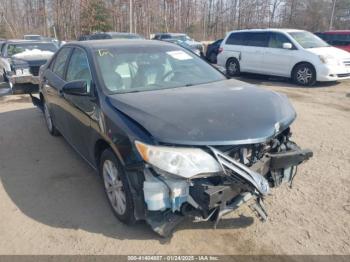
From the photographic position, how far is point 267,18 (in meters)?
45.9

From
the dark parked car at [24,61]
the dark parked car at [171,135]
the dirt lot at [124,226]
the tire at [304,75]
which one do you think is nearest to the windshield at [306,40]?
the tire at [304,75]

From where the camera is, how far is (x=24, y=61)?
8727mm

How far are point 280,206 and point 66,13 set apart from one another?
37818 millimetres

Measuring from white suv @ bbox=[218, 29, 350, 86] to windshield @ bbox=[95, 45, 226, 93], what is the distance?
6.92 meters

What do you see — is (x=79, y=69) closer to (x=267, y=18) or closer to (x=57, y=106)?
(x=57, y=106)

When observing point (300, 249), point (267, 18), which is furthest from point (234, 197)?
point (267, 18)

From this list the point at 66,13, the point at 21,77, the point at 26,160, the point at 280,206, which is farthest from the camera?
the point at 66,13

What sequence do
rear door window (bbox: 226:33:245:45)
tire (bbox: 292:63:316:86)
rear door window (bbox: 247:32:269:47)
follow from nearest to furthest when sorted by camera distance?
tire (bbox: 292:63:316:86) → rear door window (bbox: 247:32:269:47) → rear door window (bbox: 226:33:245:45)

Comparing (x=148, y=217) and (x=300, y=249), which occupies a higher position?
(x=148, y=217)

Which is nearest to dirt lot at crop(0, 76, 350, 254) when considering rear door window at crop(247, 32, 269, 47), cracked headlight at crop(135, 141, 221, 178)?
cracked headlight at crop(135, 141, 221, 178)

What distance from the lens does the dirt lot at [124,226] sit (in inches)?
110

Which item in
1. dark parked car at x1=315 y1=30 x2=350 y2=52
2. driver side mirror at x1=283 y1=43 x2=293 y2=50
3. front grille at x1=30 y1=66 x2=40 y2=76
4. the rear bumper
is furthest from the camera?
dark parked car at x1=315 y1=30 x2=350 y2=52

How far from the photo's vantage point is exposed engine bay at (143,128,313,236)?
2.46 meters

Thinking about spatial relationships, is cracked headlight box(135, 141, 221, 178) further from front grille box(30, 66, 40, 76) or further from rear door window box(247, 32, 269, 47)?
rear door window box(247, 32, 269, 47)
